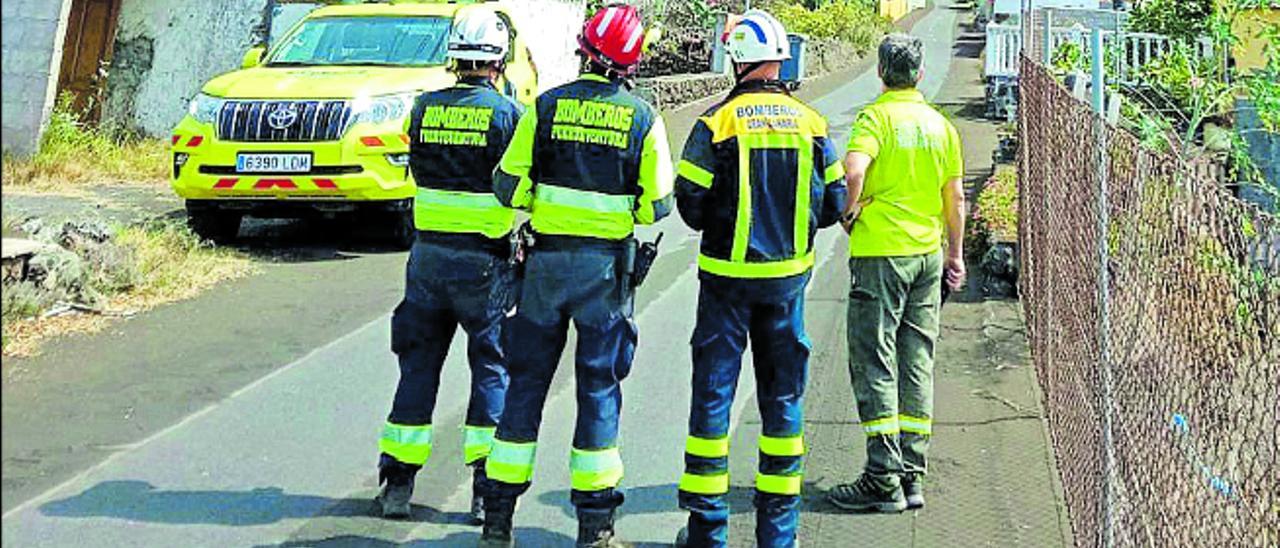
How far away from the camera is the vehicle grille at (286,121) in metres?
10.4

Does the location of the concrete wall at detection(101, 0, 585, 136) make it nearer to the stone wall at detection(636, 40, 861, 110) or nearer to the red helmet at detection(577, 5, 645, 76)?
the stone wall at detection(636, 40, 861, 110)

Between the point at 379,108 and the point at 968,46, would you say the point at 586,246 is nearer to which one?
the point at 379,108

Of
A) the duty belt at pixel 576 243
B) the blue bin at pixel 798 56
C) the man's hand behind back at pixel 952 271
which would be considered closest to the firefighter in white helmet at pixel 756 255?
the duty belt at pixel 576 243

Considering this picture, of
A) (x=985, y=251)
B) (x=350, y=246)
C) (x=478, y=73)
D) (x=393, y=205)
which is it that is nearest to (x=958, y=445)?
(x=478, y=73)

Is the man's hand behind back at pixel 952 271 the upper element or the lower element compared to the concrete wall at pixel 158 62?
lower

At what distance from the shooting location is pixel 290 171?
10.4 metres

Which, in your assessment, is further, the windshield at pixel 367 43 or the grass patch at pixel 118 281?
the windshield at pixel 367 43

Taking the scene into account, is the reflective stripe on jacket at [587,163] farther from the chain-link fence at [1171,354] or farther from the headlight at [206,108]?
the headlight at [206,108]

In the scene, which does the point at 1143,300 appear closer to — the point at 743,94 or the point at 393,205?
the point at 743,94

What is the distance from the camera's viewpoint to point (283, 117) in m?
10.5

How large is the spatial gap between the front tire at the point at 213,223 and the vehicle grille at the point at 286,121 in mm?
730

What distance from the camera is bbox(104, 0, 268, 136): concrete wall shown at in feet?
52.5

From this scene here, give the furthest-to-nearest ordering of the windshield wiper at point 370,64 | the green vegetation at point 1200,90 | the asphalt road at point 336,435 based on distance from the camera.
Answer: the windshield wiper at point 370,64 < the green vegetation at point 1200,90 < the asphalt road at point 336,435

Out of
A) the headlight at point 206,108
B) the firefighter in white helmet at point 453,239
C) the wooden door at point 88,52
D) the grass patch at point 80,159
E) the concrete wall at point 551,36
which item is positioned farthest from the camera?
the concrete wall at point 551,36
